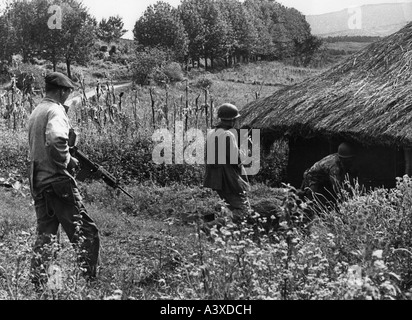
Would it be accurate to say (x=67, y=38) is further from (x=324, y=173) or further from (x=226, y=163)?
(x=226, y=163)

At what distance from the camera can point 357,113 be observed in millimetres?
9547

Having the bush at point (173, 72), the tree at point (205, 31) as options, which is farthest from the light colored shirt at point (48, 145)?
the tree at point (205, 31)

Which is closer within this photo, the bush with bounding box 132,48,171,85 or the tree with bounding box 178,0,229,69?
the bush with bounding box 132,48,171,85

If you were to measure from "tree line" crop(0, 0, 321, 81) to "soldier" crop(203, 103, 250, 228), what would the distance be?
38.4 m

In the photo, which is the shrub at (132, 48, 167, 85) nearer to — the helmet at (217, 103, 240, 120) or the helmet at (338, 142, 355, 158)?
the helmet at (338, 142, 355, 158)

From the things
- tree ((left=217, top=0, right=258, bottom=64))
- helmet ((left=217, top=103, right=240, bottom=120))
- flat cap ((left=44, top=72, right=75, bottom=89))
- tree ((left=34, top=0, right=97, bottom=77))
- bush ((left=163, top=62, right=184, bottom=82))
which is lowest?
helmet ((left=217, top=103, right=240, bottom=120))

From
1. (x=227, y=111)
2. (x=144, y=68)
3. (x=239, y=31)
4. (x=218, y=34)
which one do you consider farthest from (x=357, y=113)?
(x=239, y=31)

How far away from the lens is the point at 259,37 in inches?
2694

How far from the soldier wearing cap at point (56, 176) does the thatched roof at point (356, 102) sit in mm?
4393

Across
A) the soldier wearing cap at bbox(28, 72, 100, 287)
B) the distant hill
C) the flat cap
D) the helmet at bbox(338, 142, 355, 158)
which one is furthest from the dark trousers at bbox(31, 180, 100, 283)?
the distant hill

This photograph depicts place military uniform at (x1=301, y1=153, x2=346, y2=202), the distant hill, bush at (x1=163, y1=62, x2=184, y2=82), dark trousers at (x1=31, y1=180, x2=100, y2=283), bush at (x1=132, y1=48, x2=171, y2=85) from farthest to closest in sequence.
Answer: the distant hill
bush at (x1=163, y1=62, x2=184, y2=82)
bush at (x1=132, y1=48, x2=171, y2=85)
military uniform at (x1=301, y1=153, x2=346, y2=202)
dark trousers at (x1=31, y1=180, x2=100, y2=283)

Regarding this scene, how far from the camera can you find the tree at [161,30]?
172 ft

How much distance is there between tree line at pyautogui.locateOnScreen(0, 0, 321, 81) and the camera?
4797cm
